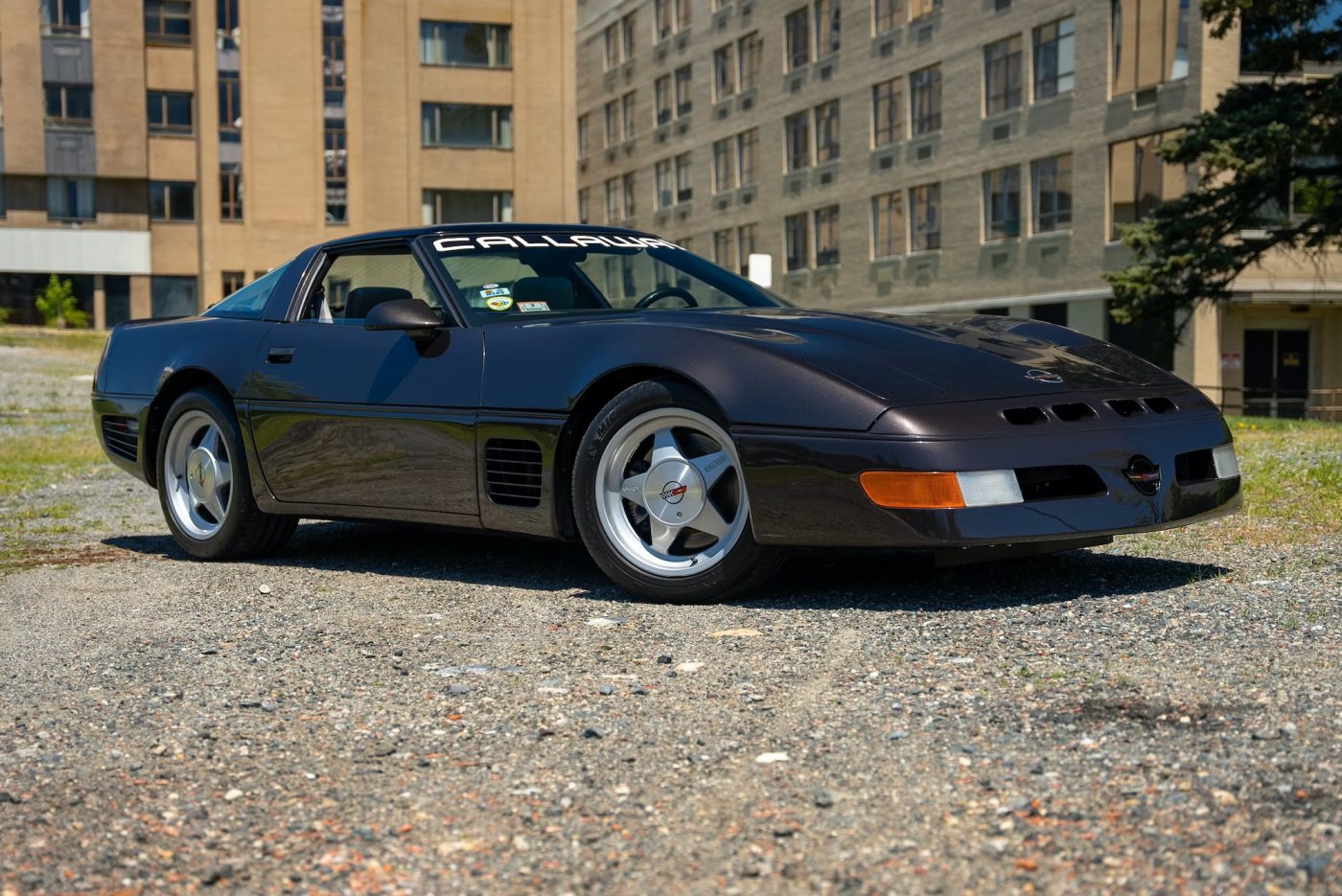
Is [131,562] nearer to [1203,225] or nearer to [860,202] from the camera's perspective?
[1203,225]

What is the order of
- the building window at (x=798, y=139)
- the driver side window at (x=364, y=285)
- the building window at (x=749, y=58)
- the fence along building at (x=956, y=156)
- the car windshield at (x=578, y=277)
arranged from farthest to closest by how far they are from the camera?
the building window at (x=749, y=58), the building window at (x=798, y=139), the fence along building at (x=956, y=156), the driver side window at (x=364, y=285), the car windshield at (x=578, y=277)

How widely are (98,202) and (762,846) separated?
5590 centimetres

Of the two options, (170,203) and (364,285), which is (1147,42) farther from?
(170,203)

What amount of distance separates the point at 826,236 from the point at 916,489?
44398 millimetres

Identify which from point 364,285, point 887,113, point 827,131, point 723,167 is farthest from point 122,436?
point 723,167

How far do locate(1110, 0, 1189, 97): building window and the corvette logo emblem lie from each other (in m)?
31.0

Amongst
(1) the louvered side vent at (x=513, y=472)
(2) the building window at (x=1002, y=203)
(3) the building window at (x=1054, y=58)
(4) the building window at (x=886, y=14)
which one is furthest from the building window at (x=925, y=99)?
(1) the louvered side vent at (x=513, y=472)

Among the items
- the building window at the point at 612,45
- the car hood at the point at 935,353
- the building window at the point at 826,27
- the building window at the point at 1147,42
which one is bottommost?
the car hood at the point at 935,353

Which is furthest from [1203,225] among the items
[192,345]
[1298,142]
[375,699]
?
[375,699]

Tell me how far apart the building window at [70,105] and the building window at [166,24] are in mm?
2873

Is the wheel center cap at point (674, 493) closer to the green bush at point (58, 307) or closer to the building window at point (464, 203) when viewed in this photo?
the building window at point (464, 203)

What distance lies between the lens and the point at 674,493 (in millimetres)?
5074

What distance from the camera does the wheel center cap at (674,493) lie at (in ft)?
16.5

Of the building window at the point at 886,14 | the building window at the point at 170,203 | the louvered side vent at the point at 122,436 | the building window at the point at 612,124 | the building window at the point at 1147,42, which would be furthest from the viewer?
the building window at the point at 612,124
